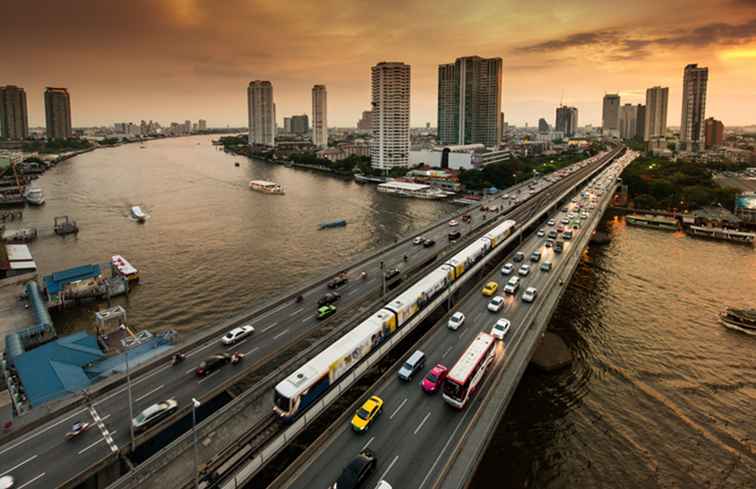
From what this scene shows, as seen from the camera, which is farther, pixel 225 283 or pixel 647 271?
pixel 647 271

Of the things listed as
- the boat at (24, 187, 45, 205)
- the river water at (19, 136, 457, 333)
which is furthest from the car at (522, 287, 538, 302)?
the boat at (24, 187, 45, 205)

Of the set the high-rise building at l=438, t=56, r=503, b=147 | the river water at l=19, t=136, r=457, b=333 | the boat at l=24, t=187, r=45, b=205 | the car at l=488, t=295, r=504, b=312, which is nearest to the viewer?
the car at l=488, t=295, r=504, b=312

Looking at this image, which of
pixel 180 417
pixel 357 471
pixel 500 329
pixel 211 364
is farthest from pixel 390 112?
pixel 357 471

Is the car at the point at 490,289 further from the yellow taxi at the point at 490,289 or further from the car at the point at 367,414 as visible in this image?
the car at the point at 367,414

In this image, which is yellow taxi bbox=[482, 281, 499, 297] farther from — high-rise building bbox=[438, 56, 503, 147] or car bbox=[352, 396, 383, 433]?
high-rise building bbox=[438, 56, 503, 147]

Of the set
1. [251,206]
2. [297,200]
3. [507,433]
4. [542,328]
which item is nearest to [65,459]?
[507,433]

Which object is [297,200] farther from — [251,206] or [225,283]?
[225,283]
